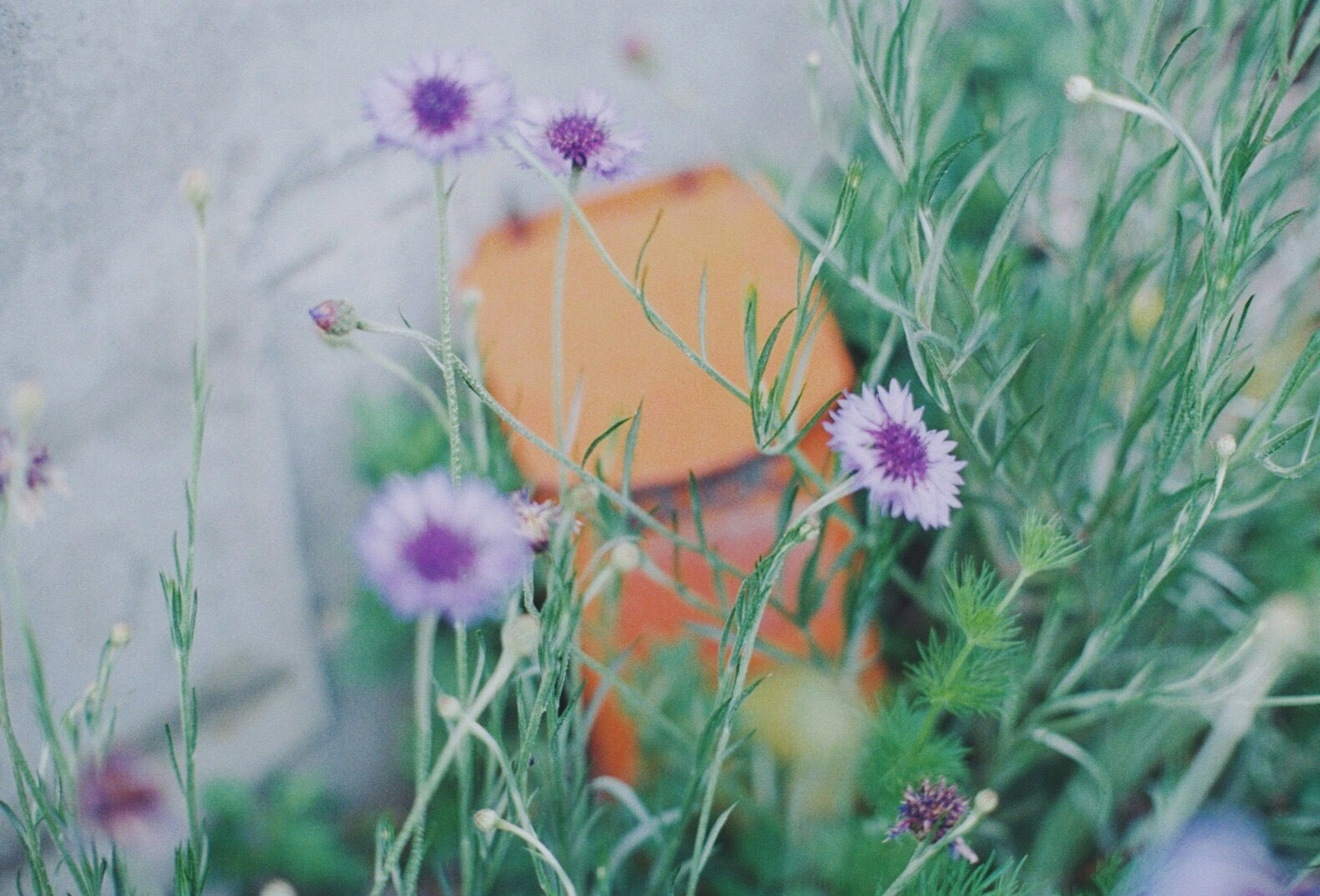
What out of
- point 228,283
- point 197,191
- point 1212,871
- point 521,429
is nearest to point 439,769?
point 521,429

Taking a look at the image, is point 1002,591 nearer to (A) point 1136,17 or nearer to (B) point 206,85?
(A) point 1136,17

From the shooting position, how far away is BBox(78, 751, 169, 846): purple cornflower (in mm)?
445

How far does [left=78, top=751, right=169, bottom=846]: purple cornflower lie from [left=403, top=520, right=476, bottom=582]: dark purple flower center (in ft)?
0.74

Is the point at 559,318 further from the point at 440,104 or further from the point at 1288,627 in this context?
the point at 1288,627

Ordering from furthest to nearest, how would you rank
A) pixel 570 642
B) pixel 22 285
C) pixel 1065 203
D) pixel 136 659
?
pixel 1065 203
pixel 136 659
pixel 22 285
pixel 570 642

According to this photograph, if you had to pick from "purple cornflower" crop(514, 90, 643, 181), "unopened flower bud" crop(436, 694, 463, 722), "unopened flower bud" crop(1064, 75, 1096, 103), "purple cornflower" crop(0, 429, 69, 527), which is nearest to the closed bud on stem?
"purple cornflower" crop(0, 429, 69, 527)

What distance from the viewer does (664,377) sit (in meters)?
0.75

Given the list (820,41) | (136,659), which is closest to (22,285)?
(136,659)

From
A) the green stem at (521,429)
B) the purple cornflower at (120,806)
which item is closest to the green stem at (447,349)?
the green stem at (521,429)

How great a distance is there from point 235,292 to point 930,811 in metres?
0.58

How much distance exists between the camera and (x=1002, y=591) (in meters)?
0.79

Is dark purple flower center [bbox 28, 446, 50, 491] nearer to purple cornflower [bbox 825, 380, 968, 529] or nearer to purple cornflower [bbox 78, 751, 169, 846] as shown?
purple cornflower [bbox 78, 751, 169, 846]

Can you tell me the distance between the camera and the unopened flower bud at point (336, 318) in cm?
38

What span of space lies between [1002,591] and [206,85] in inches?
26.3
